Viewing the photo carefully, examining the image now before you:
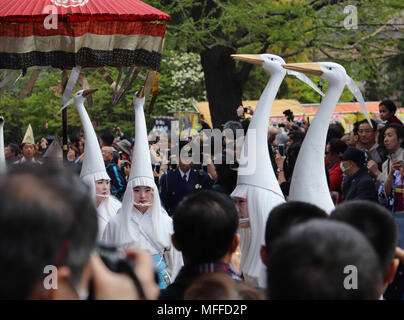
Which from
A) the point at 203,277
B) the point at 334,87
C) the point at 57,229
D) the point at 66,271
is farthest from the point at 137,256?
the point at 334,87

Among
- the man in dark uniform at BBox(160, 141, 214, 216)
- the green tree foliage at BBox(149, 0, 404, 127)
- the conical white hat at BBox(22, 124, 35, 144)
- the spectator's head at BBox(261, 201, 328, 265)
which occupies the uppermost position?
the green tree foliage at BBox(149, 0, 404, 127)

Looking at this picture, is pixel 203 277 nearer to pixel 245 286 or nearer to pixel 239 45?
pixel 245 286

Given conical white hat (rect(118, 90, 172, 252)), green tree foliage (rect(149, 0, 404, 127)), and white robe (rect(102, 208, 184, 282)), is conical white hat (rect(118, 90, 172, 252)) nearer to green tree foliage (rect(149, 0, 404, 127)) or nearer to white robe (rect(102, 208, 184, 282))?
white robe (rect(102, 208, 184, 282))

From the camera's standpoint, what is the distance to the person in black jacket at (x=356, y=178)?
220 inches

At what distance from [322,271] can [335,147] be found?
18.4 ft

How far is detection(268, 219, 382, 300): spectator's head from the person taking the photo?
5.16 feet

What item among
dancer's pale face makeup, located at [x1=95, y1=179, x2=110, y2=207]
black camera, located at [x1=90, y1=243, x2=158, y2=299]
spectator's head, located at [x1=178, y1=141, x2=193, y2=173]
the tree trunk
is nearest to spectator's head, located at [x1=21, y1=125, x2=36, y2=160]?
spectator's head, located at [x1=178, y1=141, x2=193, y2=173]

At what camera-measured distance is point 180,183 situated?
25.0ft

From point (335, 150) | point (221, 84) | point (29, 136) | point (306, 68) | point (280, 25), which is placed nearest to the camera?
point (306, 68)

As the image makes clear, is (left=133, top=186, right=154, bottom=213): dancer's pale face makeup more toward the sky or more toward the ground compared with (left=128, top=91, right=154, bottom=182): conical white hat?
more toward the ground

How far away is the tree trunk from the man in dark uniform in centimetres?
540

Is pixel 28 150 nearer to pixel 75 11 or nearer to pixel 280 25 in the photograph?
pixel 75 11

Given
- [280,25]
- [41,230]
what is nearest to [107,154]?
[280,25]

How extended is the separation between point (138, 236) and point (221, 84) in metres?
8.64
